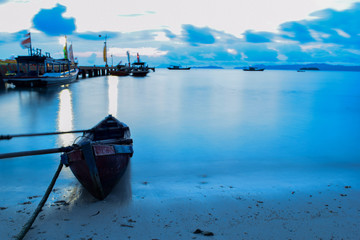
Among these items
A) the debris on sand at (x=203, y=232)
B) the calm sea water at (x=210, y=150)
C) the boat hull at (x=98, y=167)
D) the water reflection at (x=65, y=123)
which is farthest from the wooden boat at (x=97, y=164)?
the water reflection at (x=65, y=123)

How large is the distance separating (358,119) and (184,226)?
65.3 ft

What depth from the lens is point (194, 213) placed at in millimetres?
5148

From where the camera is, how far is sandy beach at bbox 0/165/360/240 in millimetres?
4457

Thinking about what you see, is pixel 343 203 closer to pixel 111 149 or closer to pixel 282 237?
pixel 282 237

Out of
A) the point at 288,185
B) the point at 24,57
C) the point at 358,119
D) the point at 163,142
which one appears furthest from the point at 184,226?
the point at 24,57

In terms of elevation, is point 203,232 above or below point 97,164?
below

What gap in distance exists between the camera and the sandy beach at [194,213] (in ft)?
14.6

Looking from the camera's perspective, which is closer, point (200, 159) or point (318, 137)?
point (200, 159)

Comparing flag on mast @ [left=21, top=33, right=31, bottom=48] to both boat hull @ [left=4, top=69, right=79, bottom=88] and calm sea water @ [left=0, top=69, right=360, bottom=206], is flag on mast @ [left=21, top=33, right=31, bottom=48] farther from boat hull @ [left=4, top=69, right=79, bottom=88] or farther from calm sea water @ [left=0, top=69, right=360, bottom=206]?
calm sea water @ [left=0, top=69, right=360, bottom=206]

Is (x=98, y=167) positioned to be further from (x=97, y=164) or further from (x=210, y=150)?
(x=210, y=150)

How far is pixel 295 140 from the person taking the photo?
12.6 meters

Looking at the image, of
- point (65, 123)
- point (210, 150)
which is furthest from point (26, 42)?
point (210, 150)

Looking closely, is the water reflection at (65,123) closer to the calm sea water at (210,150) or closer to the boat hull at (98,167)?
the calm sea water at (210,150)

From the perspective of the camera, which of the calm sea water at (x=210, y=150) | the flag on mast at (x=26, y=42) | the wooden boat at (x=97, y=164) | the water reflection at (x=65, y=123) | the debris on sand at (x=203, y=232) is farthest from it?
the flag on mast at (x=26, y=42)
